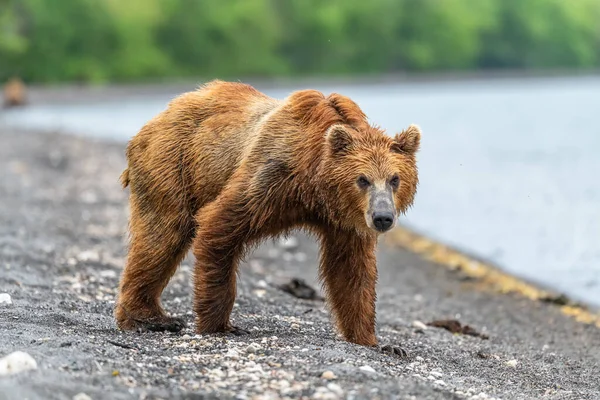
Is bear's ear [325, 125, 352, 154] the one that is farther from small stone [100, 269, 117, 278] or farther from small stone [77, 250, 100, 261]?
small stone [77, 250, 100, 261]

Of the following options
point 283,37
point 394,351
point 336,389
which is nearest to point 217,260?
point 394,351

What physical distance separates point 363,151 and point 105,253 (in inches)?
261

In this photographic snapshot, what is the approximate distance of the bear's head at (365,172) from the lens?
6.51 m

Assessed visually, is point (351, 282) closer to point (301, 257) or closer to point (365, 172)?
point (365, 172)

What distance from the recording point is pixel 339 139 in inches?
261

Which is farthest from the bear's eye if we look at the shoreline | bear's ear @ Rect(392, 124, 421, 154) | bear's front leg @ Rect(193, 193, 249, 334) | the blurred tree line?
the blurred tree line

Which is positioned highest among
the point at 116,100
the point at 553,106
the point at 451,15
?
the point at 451,15

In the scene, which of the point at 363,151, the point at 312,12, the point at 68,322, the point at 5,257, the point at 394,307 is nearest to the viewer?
the point at 363,151

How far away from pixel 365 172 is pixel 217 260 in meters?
1.34

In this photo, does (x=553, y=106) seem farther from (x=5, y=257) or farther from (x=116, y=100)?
(x=5, y=257)

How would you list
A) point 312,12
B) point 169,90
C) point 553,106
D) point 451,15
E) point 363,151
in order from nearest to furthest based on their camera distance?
point 363,151
point 553,106
point 169,90
point 312,12
point 451,15

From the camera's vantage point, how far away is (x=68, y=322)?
7402 mm

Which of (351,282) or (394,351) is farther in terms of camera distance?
(351,282)

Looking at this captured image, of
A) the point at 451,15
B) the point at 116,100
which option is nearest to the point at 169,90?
the point at 116,100
